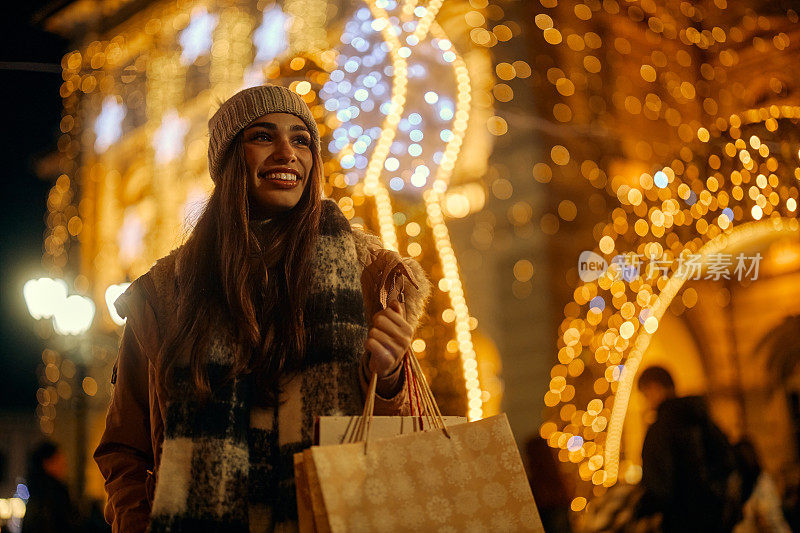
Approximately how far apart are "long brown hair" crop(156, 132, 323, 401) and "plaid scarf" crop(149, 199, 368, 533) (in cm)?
3

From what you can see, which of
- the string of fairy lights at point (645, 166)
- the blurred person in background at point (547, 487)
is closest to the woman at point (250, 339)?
the blurred person in background at point (547, 487)

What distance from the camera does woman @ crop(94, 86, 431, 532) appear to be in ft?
5.68

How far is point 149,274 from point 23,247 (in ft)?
76.2

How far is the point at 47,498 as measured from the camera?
553 centimetres

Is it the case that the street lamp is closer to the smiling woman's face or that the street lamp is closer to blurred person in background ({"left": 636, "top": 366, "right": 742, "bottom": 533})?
blurred person in background ({"left": 636, "top": 366, "right": 742, "bottom": 533})

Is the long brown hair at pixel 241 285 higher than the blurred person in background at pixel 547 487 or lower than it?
higher

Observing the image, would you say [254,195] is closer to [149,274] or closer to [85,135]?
[149,274]

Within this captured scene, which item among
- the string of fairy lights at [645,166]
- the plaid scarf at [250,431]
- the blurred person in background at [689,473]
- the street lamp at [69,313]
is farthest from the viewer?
the street lamp at [69,313]

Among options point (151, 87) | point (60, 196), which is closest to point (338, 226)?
point (151, 87)

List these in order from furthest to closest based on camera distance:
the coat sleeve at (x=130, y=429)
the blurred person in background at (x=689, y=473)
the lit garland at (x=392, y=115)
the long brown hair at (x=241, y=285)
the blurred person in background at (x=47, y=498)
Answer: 1. the blurred person in background at (x=47, y=498)
2. the lit garland at (x=392, y=115)
3. the blurred person in background at (x=689, y=473)
4. the coat sleeve at (x=130, y=429)
5. the long brown hair at (x=241, y=285)

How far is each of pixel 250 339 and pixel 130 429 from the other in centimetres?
43

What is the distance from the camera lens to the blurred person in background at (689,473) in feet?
12.6

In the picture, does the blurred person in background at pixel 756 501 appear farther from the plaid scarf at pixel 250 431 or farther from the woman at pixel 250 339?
the plaid scarf at pixel 250 431

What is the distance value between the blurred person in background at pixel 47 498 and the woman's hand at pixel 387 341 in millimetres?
4570
